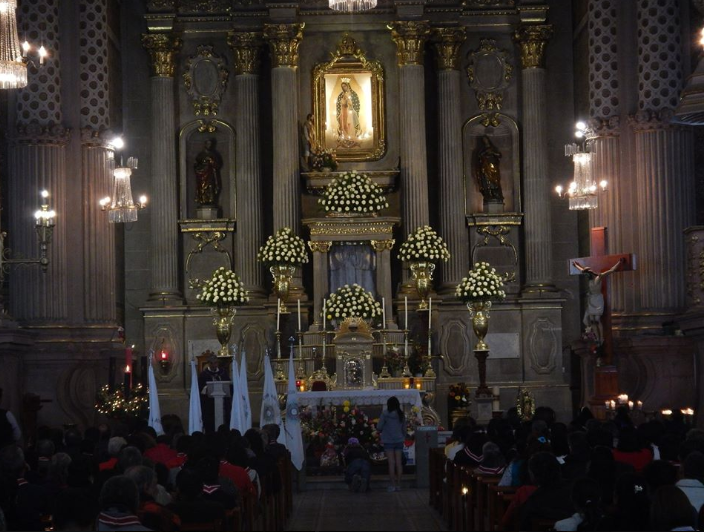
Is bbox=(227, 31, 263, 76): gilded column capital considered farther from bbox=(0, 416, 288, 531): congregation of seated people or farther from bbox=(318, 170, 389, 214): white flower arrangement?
bbox=(0, 416, 288, 531): congregation of seated people

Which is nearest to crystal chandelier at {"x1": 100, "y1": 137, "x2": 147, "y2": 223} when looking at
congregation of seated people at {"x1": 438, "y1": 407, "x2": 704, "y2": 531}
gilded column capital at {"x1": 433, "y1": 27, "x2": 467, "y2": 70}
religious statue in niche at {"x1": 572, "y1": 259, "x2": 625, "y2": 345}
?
gilded column capital at {"x1": 433, "y1": 27, "x2": 467, "y2": 70}

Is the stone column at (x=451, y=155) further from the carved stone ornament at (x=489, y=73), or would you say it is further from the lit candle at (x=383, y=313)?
the lit candle at (x=383, y=313)

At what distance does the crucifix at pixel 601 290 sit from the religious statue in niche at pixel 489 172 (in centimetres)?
492

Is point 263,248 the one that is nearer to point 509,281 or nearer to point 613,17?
point 509,281

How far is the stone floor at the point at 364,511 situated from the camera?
17859mm

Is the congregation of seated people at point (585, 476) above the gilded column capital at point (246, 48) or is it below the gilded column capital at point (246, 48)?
below

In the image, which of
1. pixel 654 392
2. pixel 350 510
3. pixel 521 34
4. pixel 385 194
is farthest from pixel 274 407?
pixel 521 34

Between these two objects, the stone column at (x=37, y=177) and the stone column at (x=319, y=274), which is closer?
the stone column at (x=37, y=177)

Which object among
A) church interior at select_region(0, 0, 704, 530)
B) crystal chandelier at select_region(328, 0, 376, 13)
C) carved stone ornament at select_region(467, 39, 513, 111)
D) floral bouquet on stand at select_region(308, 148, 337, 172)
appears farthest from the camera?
carved stone ornament at select_region(467, 39, 513, 111)

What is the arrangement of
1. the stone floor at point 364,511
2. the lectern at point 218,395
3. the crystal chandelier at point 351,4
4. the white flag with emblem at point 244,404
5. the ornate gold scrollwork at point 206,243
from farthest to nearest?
the ornate gold scrollwork at point 206,243 → the lectern at point 218,395 → the white flag with emblem at point 244,404 → the crystal chandelier at point 351,4 → the stone floor at point 364,511

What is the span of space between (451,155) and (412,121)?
4.03 feet

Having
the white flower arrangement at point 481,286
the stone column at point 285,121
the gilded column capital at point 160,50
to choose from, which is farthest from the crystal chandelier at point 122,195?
the white flower arrangement at point 481,286

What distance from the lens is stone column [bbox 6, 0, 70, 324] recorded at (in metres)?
27.9

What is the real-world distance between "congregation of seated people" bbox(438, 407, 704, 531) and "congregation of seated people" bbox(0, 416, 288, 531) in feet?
7.70
